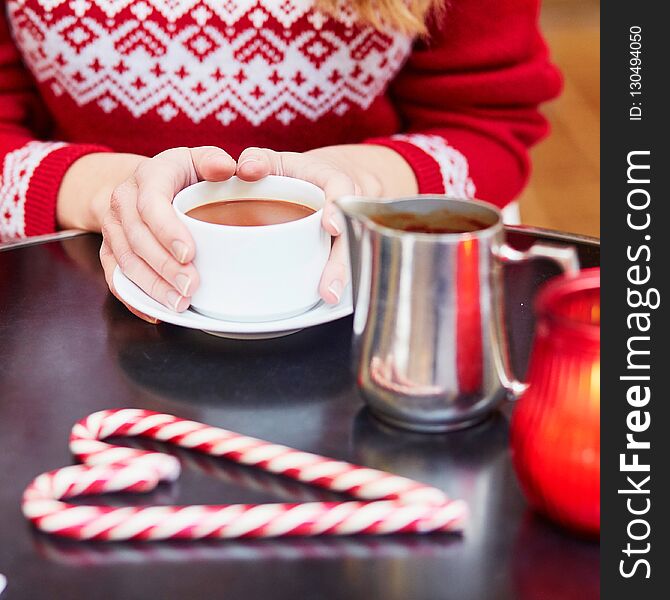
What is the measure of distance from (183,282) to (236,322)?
59mm

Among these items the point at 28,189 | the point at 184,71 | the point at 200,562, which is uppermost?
the point at 184,71

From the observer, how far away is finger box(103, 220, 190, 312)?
0.88 metres

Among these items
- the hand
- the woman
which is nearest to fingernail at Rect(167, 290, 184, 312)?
the hand

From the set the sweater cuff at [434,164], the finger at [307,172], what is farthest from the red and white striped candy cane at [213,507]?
the sweater cuff at [434,164]

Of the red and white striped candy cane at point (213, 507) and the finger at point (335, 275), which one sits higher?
the finger at point (335, 275)

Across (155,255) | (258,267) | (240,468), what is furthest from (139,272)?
(240,468)

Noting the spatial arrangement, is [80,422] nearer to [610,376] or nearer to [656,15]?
[610,376]

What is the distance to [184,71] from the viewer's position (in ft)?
4.31

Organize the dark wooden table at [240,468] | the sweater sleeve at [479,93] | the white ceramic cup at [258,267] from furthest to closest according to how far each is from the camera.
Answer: the sweater sleeve at [479,93]
the white ceramic cup at [258,267]
the dark wooden table at [240,468]

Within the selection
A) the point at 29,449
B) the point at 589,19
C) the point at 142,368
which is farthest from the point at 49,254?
the point at 589,19

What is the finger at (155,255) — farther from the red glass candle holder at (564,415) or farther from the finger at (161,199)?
the red glass candle holder at (564,415)

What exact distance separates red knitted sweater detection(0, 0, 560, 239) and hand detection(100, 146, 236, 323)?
263 mm

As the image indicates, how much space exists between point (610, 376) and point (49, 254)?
71 cm

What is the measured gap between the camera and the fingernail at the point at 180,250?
844mm
